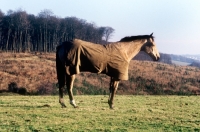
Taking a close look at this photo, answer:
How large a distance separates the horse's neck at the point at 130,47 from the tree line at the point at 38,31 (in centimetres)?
6575

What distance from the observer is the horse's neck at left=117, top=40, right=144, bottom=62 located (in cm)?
1312

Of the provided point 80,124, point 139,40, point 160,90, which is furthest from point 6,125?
point 160,90

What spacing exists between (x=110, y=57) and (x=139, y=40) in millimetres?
2172

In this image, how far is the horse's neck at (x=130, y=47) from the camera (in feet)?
43.1

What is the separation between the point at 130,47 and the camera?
13414mm

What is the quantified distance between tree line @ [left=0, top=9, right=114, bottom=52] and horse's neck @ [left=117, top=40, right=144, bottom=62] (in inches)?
2589

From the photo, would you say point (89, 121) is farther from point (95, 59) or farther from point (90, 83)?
point (90, 83)

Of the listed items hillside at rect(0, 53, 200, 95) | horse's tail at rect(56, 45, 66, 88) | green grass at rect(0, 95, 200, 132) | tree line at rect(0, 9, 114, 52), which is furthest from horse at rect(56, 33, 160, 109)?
tree line at rect(0, 9, 114, 52)

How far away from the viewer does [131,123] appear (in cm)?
930

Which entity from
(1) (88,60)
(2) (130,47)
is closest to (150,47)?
(2) (130,47)

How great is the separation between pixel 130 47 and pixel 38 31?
244 feet

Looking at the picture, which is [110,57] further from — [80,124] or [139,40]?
[80,124]

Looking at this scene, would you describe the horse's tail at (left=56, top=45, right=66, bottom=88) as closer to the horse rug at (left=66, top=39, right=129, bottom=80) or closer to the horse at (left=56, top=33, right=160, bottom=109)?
the horse at (left=56, top=33, right=160, bottom=109)

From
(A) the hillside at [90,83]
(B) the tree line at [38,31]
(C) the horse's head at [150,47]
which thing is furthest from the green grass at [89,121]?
(B) the tree line at [38,31]
